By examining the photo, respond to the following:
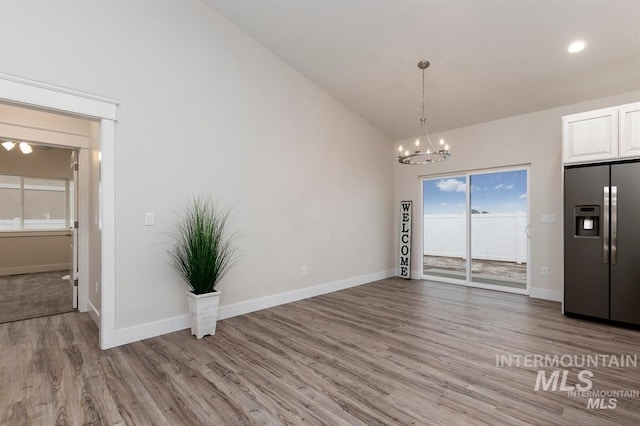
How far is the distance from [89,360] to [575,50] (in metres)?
5.98

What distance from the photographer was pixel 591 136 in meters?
3.73

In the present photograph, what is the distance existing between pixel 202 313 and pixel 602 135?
199 inches

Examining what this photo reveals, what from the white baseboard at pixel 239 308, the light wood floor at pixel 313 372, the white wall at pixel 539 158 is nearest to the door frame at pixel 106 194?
the white baseboard at pixel 239 308

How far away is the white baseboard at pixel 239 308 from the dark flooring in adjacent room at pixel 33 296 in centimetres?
174

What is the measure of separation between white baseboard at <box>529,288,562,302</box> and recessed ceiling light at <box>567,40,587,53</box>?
3311 mm

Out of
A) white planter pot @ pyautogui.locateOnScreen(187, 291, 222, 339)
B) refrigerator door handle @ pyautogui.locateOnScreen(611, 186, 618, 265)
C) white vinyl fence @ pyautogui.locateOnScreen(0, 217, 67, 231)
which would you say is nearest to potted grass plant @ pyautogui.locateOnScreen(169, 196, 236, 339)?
white planter pot @ pyautogui.locateOnScreen(187, 291, 222, 339)

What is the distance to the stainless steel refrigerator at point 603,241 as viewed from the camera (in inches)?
137

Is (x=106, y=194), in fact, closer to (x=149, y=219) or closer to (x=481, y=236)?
(x=149, y=219)

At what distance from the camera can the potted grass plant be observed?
322 centimetres

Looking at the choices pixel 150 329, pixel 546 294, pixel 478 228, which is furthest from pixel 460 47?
pixel 150 329

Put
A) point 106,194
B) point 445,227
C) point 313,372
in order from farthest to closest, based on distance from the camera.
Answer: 1. point 445,227
2. point 106,194
3. point 313,372

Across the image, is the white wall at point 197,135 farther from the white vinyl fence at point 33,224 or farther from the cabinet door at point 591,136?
the white vinyl fence at point 33,224

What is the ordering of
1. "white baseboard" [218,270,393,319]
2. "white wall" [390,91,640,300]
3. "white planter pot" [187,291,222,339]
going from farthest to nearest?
"white wall" [390,91,640,300], "white baseboard" [218,270,393,319], "white planter pot" [187,291,222,339]

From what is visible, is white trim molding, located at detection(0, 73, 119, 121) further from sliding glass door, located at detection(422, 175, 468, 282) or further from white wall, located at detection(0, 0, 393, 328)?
sliding glass door, located at detection(422, 175, 468, 282)
